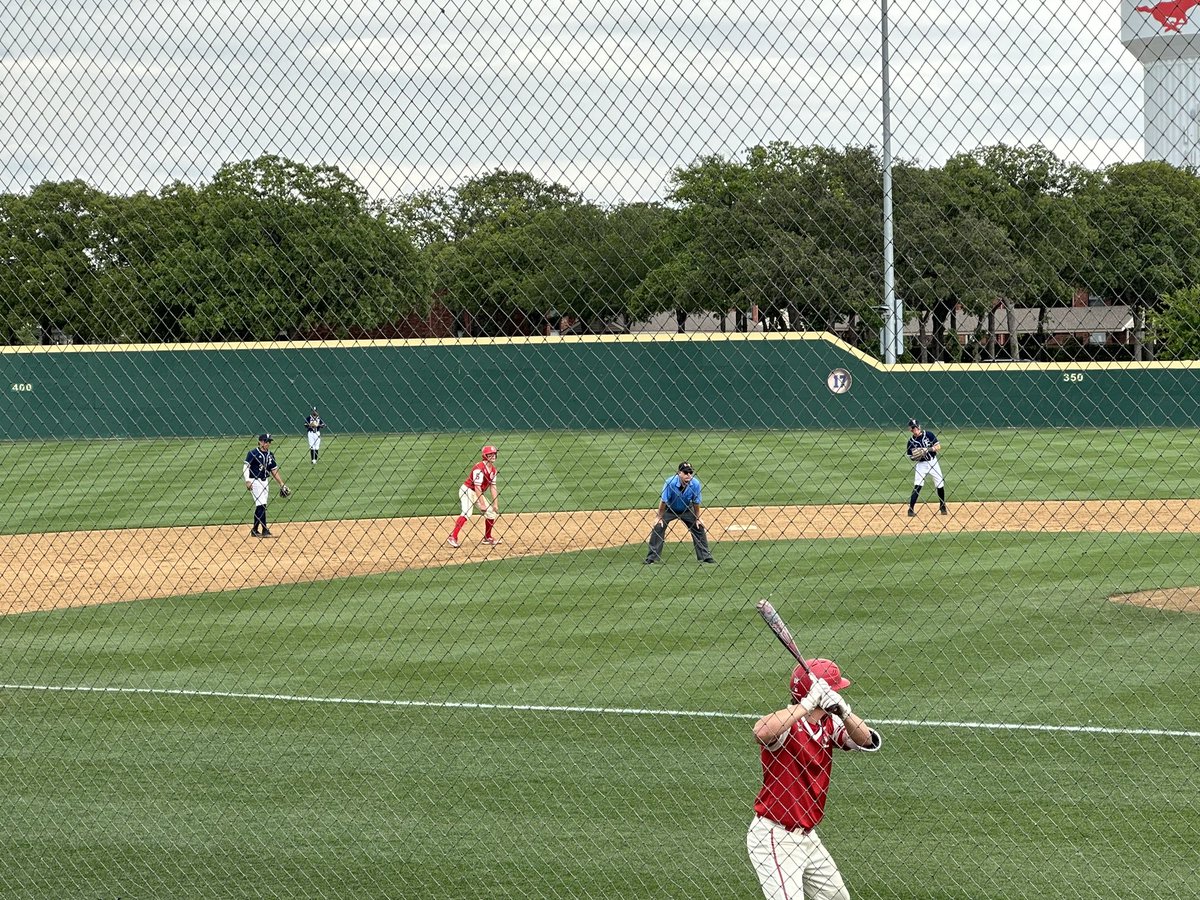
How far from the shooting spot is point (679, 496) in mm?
19297

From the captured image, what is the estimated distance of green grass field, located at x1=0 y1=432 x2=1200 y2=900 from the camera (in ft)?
27.6

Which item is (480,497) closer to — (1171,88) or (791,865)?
(791,865)

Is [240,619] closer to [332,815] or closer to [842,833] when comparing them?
[332,815]

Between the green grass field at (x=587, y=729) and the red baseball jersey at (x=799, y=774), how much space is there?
1704 mm

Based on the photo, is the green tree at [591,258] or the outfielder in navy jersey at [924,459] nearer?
the green tree at [591,258]

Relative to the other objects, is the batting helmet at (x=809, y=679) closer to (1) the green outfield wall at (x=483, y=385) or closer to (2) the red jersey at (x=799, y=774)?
(2) the red jersey at (x=799, y=774)

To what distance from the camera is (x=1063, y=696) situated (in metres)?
12.0

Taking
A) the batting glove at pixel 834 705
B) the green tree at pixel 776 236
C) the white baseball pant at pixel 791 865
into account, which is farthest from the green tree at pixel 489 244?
the white baseball pant at pixel 791 865

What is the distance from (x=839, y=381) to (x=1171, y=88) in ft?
16.3

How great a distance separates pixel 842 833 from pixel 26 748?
575 centimetres

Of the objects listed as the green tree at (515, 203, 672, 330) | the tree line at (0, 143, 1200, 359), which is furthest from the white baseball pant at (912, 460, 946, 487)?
the green tree at (515, 203, 672, 330)

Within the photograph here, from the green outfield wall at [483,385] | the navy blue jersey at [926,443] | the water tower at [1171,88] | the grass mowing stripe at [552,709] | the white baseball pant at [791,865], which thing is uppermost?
the water tower at [1171,88]

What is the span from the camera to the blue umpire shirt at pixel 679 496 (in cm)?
1930

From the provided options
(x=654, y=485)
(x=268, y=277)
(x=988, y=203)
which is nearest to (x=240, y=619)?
(x=268, y=277)
